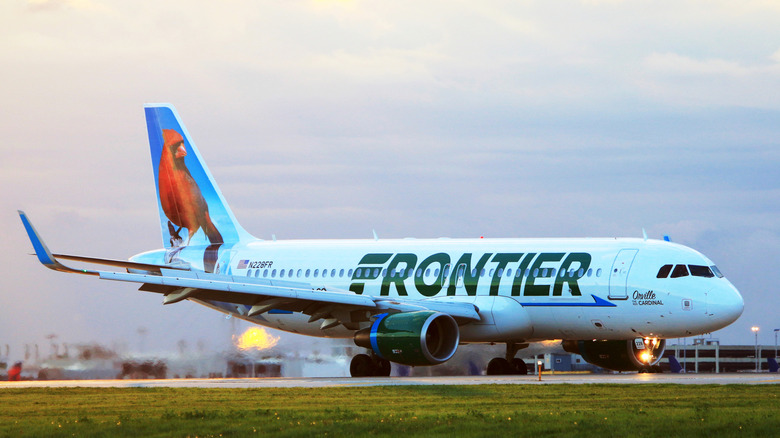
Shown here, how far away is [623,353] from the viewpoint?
38.0 m

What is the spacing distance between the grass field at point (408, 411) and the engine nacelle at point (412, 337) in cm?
507

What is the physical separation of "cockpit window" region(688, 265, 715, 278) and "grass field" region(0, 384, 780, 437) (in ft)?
24.4

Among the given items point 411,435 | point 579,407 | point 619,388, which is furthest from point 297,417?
point 619,388

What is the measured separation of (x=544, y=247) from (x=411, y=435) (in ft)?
64.7

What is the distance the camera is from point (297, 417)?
19.4 m

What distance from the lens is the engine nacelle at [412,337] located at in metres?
32.4

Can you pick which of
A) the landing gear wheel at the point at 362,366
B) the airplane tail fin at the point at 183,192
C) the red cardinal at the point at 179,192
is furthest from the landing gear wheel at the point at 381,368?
the red cardinal at the point at 179,192

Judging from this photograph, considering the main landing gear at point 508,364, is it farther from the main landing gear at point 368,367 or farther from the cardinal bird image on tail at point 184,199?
the cardinal bird image on tail at point 184,199

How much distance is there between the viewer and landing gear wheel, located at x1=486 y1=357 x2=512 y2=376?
3962 cm

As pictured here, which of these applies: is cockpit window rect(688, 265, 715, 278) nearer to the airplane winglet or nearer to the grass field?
the grass field

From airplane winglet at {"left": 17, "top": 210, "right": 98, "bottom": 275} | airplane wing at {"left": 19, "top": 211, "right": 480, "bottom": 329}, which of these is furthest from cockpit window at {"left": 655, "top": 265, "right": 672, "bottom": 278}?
airplane winglet at {"left": 17, "top": 210, "right": 98, "bottom": 275}

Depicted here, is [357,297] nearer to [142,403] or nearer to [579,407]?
[142,403]

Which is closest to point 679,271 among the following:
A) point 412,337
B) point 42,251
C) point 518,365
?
point 412,337

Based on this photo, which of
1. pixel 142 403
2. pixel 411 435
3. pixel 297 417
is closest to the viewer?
pixel 411 435
